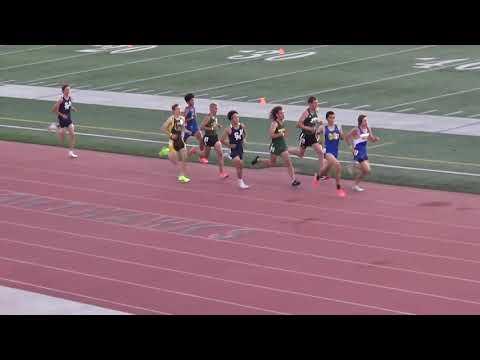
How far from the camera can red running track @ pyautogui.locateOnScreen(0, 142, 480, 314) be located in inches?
595

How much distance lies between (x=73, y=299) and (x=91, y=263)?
1807 millimetres

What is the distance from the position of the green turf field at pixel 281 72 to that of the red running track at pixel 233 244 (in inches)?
366

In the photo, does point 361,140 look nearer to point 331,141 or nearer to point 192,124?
point 331,141

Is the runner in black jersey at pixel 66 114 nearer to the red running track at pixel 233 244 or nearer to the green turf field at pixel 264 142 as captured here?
the green turf field at pixel 264 142

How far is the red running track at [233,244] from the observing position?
15.1 metres

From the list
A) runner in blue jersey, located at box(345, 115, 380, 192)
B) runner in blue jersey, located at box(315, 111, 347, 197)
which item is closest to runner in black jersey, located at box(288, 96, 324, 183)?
runner in blue jersey, located at box(315, 111, 347, 197)

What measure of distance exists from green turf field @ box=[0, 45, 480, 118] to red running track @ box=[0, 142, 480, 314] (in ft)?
30.5

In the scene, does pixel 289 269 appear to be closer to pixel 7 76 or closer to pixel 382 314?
pixel 382 314

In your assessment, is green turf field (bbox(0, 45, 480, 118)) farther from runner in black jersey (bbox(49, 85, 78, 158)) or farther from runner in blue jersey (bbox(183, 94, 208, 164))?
runner in black jersey (bbox(49, 85, 78, 158))

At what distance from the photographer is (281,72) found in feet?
122

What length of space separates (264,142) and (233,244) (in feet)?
29.1

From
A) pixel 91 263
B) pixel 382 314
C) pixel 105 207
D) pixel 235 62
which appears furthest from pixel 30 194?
pixel 235 62

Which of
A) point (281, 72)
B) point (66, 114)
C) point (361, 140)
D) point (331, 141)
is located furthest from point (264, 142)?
point (281, 72)

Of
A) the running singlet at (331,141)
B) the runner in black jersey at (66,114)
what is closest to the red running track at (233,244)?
the running singlet at (331,141)
